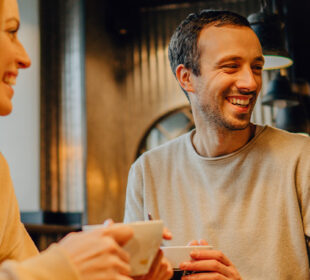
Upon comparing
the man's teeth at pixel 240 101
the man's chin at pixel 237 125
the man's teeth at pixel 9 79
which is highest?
the man's teeth at pixel 9 79

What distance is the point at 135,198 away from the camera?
1690 millimetres

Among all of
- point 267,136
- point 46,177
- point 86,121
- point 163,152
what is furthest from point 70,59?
point 267,136

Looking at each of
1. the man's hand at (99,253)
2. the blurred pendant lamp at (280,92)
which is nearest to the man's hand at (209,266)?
the man's hand at (99,253)

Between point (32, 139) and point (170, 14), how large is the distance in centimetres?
207

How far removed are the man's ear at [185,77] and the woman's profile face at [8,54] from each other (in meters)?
0.87

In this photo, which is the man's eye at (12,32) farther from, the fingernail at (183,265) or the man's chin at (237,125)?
the man's chin at (237,125)

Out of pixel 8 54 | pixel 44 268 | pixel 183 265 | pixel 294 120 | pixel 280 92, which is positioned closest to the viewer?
pixel 44 268

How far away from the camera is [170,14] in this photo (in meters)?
4.83

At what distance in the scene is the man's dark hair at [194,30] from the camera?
163 centimetres

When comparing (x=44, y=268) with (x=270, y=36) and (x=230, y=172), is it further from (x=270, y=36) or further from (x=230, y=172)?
(x=270, y=36)

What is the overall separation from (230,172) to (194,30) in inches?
22.6

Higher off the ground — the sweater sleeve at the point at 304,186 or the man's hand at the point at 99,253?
the man's hand at the point at 99,253

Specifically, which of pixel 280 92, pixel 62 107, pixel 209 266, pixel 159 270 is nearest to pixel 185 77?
pixel 209 266

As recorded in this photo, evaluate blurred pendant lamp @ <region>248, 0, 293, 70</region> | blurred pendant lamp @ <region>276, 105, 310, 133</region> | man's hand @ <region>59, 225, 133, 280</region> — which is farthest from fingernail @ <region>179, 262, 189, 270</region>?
blurred pendant lamp @ <region>276, 105, 310, 133</region>
